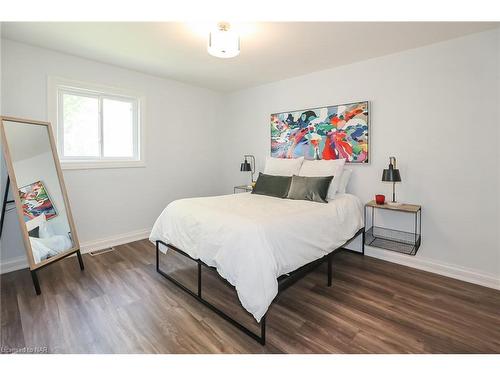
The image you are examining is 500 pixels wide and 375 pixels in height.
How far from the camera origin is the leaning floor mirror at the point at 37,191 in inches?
95.5

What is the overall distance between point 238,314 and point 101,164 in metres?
2.66

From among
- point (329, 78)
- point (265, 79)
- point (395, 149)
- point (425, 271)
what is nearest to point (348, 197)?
point (395, 149)

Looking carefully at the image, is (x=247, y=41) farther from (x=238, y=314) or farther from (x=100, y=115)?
(x=238, y=314)

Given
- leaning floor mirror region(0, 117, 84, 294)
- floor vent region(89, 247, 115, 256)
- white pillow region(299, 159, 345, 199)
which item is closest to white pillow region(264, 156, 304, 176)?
white pillow region(299, 159, 345, 199)

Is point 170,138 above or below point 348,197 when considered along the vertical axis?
above

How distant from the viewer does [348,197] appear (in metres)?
3.11

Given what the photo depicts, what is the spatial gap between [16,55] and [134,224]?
7.67 feet

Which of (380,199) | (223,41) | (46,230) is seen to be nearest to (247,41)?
(223,41)

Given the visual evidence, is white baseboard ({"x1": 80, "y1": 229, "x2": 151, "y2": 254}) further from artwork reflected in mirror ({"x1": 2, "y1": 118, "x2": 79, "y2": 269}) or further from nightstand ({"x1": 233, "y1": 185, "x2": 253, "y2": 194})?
nightstand ({"x1": 233, "y1": 185, "x2": 253, "y2": 194})

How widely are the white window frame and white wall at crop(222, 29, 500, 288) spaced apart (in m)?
2.74

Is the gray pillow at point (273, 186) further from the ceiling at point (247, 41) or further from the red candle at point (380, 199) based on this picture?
the ceiling at point (247, 41)

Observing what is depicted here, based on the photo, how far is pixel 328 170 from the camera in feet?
10.5

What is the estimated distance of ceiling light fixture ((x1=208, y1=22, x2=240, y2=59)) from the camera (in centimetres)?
219

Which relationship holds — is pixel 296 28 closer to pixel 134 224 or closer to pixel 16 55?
pixel 16 55
